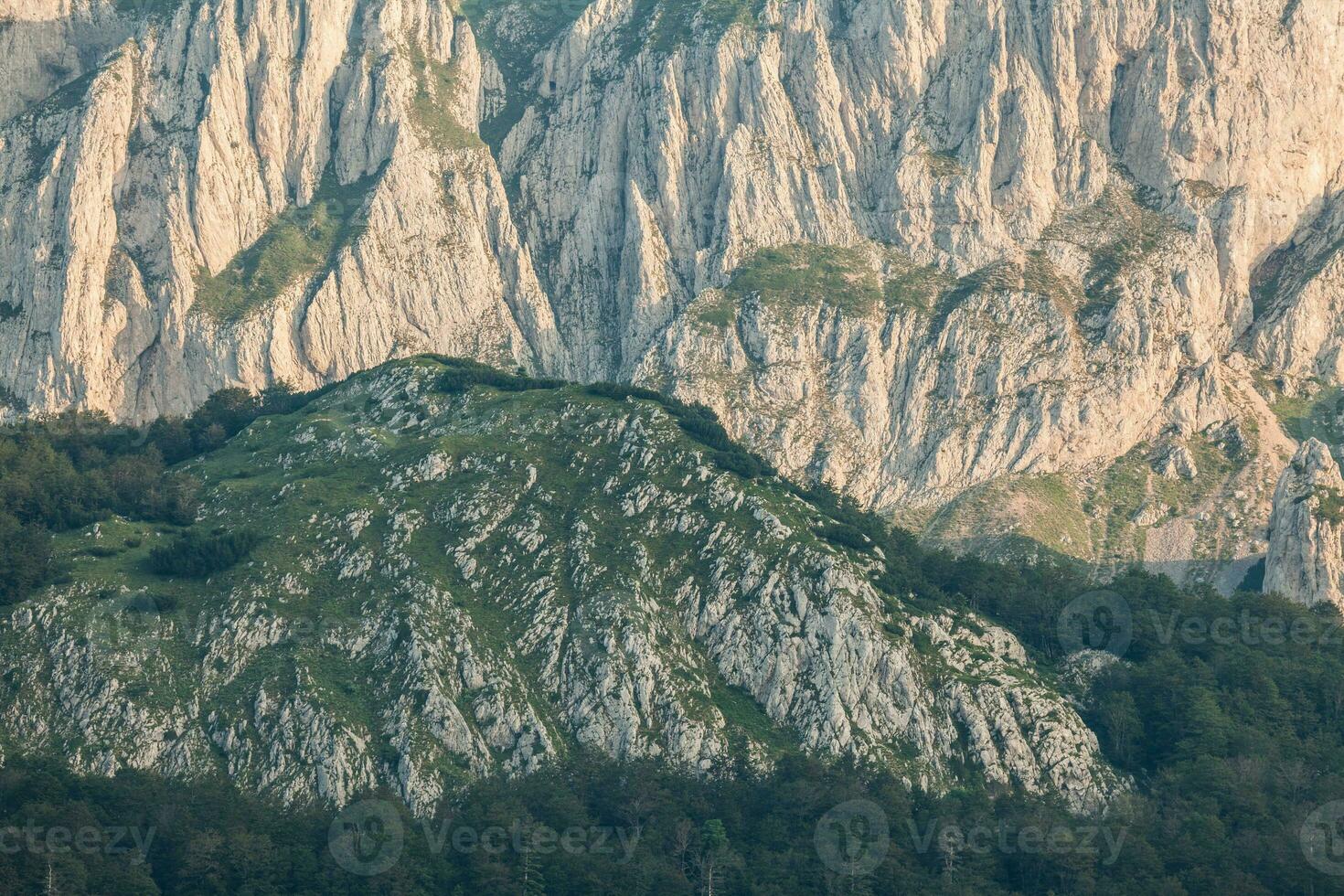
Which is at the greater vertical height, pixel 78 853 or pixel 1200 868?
pixel 78 853

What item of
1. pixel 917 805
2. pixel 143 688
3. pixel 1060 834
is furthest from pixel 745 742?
pixel 143 688

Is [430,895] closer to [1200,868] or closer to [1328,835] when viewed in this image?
A: [1200,868]

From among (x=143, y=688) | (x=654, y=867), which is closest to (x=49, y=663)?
(x=143, y=688)

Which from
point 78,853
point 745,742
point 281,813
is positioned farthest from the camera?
point 745,742

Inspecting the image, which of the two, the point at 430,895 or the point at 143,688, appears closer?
the point at 430,895

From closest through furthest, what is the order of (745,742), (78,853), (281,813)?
(78,853) < (281,813) < (745,742)

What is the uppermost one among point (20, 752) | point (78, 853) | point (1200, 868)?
point (20, 752)

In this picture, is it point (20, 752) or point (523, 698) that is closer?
point (20, 752)

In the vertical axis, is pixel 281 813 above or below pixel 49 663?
below

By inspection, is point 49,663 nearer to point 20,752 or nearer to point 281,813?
point 20,752
